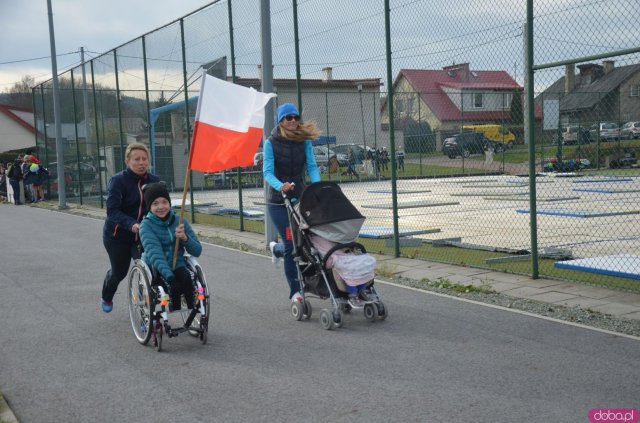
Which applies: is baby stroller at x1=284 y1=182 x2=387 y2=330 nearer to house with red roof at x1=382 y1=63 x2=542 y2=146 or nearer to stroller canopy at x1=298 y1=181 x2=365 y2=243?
stroller canopy at x1=298 y1=181 x2=365 y2=243

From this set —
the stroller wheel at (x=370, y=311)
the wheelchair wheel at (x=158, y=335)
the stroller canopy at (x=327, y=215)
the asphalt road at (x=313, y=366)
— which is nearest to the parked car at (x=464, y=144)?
the asphalt road at (x=313, y=366)

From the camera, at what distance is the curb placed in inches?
175

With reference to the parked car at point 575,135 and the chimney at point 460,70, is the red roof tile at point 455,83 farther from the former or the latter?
the parked car at point 575,135

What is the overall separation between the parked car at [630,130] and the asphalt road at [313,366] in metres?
2.76

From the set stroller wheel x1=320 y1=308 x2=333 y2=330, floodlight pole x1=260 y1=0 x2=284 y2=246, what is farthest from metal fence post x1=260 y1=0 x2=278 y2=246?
stroller wheel x1=320 y1=308 x2=333 y2=330

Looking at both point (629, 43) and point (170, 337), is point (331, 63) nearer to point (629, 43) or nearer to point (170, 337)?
point (629, 43)

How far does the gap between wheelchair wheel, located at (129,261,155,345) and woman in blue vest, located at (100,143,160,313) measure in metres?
0.37

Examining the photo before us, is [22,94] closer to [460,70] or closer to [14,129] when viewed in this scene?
[14,129]

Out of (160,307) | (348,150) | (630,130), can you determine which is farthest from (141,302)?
(348,150)

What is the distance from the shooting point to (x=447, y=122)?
12.3 meters

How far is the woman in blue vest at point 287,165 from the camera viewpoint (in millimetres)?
7098

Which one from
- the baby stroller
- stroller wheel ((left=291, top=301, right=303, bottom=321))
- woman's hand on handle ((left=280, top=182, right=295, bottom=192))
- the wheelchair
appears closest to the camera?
the wheelchair

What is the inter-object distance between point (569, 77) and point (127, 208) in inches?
186

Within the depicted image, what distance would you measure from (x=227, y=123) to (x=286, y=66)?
6.22m
